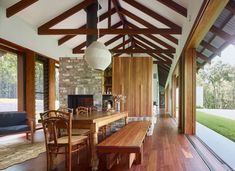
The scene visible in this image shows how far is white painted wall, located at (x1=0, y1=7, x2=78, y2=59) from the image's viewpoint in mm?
6105

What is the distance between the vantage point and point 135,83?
6859mm

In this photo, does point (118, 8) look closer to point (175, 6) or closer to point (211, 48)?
point (175, 6)

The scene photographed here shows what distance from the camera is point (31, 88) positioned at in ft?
24.3

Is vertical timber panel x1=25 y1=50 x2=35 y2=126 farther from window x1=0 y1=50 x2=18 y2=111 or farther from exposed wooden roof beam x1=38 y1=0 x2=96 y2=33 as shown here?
exposed wooden roof beam x1=38 y1=0 x2=96 y2=33

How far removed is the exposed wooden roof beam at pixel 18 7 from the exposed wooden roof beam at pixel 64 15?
60.0 inches

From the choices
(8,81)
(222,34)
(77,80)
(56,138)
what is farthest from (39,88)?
(222,34)

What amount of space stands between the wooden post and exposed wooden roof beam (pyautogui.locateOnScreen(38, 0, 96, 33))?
327 cm

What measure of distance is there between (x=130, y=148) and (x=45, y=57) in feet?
21.4

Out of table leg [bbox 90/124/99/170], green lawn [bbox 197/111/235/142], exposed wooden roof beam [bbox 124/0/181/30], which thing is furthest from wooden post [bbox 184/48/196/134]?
table leg [bbox 90/124/99/170]

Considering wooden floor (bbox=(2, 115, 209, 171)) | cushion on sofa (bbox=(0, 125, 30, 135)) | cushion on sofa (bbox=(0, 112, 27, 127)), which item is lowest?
wooden floor (bbox=(2, 115, 209, 171))

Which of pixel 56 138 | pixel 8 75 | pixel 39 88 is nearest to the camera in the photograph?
pixel 56 138

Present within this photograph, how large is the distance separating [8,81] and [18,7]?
2.18m

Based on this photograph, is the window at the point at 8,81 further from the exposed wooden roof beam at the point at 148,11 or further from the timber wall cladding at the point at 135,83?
the exposed wooden roof beam at the point at 148,11

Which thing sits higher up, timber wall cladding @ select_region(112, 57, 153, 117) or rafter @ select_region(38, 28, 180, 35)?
rafter @ select_region(38, 28, 180, 35)
